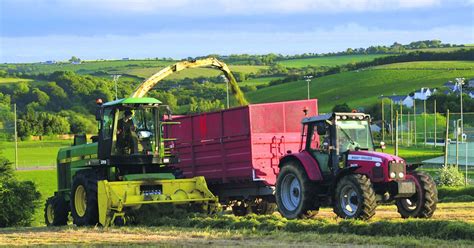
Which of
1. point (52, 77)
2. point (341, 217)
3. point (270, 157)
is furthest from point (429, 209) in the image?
point (52, 77)

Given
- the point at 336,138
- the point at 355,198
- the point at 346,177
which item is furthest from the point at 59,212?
the point at 355,198

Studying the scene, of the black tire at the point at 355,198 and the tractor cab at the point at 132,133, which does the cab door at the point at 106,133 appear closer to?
the tractor cab at the point at 132,133

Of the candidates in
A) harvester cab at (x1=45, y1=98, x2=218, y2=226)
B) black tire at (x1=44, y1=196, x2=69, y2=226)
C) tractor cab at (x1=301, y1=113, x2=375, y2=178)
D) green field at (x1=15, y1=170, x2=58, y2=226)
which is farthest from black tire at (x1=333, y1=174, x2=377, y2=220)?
green field at (x1=15, y1=170, x2=58, y2=226)

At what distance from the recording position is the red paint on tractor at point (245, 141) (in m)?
21.0

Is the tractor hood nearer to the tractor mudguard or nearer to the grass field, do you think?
the tractor mudguard

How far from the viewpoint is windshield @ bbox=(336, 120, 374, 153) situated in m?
18.2

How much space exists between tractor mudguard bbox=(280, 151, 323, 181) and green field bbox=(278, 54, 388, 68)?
135 metres

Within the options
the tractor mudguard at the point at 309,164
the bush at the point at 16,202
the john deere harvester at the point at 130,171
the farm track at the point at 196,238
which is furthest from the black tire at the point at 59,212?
the bush at the point at 16,202

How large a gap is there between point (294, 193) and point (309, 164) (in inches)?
38.0

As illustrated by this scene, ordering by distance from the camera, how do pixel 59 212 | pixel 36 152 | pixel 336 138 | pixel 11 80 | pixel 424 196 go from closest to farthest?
pixel 424 196, pixel 336 138, pixel 59 212, pixel 36 152, pixel 11 80

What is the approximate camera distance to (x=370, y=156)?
1748 cm

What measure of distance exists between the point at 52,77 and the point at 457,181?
82.3 metres

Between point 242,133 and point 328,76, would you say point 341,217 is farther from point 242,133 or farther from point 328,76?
point 328,76

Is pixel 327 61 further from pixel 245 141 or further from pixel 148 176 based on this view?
pixel 148 176
